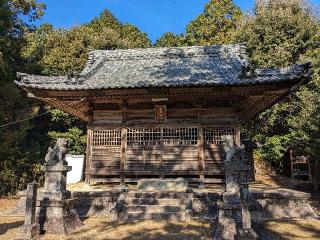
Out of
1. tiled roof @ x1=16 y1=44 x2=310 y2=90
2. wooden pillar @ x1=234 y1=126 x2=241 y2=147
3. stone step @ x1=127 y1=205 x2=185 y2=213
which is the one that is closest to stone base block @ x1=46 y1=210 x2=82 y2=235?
stone step @ x1=127 y1=205 x2=185 y2=213

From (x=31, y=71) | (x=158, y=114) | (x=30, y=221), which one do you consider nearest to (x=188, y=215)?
(x=30, y=221)

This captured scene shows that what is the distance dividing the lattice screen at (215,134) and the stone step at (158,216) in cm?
453

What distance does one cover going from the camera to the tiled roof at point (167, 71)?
12.4 metres

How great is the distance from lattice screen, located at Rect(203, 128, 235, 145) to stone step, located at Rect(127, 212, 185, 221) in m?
4.53

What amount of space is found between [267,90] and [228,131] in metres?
2.43

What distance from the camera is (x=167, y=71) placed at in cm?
1530

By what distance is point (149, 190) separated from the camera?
11.5 metres

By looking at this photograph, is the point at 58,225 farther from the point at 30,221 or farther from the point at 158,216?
the point at 158,216

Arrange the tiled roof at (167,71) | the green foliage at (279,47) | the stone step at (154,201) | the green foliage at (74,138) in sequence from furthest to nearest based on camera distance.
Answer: the green foliage at (74,138) < the green foliage at (279,47) < the tiled roof at (167,71) < the stone step at (154,201)

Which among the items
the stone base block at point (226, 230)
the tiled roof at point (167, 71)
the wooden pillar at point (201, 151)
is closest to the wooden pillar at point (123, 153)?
the tiled roof at point (167, 71)

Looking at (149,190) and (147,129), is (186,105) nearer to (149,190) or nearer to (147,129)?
(147,129)

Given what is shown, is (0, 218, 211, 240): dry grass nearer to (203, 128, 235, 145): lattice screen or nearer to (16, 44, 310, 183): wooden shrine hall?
(16, 44, 310, 183): wooden shrine hall

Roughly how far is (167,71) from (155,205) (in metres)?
7.27

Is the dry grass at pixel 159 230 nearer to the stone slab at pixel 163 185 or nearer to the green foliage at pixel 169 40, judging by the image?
the stone slab at pixel 163 185
